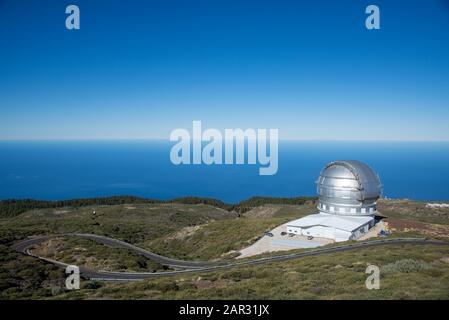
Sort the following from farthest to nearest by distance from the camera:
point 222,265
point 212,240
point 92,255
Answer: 1. point 212,240
2. point 92,255
3. point 222,265

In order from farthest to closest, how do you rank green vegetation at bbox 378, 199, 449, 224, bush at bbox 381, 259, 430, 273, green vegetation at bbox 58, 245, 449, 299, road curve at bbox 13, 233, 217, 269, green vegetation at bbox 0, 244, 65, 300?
green vegetation at bbox 378, 199, 449, 224 → road curve at bbox 13, 233, 217, 269 → green vegetation at bbox 0, 244, 65, 300 → bush at bbox 381, 259, 430, 273 → green vegetation at bbox 58, 245, 449, 299

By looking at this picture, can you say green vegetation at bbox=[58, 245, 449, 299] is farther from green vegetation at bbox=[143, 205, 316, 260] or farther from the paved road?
green vegetation at bbox=[143, 205, 316, 260]

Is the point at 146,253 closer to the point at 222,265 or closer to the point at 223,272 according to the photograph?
the point at 222,265

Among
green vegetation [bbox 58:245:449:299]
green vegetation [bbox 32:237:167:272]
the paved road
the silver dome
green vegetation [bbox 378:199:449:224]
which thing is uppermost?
the silver dome

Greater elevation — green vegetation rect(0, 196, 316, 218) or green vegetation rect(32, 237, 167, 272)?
green vegetation rect(32, 237, 167, 272)

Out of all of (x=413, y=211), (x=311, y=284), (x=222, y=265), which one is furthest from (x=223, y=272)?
(x=413, y=211)

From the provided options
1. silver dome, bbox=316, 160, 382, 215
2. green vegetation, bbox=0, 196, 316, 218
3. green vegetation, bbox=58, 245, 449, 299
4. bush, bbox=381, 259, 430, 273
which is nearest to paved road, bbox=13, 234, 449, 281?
green vegetation, bbox=58, 245, 449, 299

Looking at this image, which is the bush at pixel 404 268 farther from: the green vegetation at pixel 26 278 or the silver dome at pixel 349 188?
the silver dome at pixel 349 188
